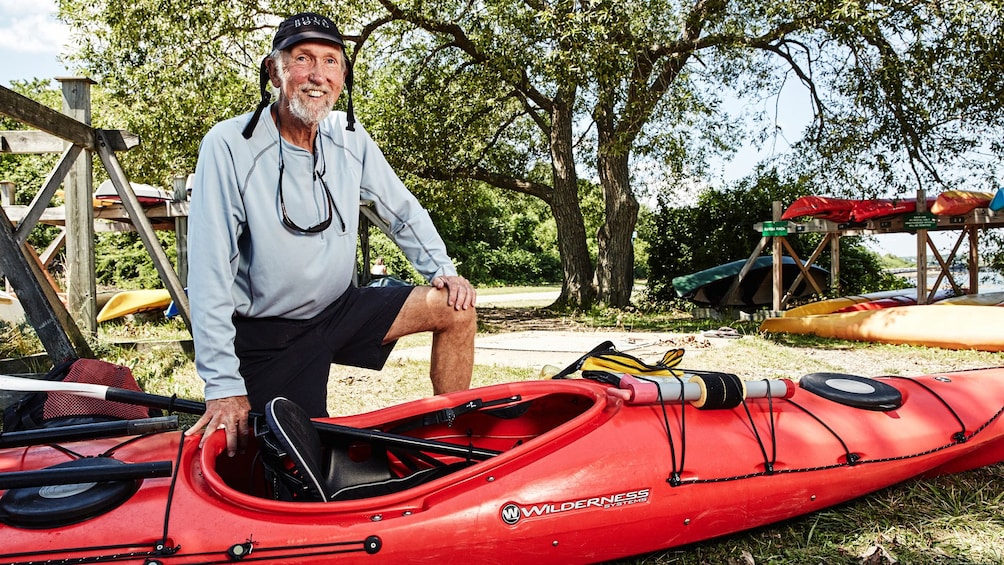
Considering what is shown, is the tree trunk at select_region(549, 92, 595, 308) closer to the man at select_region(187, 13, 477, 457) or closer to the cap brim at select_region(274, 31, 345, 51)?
the man at select_region(187, 13, 477, 457)

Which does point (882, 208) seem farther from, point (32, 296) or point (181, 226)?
point (181, 226)

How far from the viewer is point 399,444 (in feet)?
8.05

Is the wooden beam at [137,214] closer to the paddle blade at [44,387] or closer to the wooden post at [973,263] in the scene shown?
the paddle blade at [44,387]

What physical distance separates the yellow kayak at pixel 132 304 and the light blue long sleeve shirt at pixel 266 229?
789cm

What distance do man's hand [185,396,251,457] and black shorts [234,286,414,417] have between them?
0.33 m

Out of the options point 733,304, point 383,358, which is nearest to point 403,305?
point 383,358

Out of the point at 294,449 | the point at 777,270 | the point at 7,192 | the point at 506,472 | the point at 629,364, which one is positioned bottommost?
the point at 506,472

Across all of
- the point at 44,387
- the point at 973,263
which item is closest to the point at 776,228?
Answer: the point at 973,263

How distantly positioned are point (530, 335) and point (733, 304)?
4040mm

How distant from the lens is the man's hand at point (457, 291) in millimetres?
2875

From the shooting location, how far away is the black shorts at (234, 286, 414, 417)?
2.76m

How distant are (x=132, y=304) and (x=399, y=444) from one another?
29.6 feet

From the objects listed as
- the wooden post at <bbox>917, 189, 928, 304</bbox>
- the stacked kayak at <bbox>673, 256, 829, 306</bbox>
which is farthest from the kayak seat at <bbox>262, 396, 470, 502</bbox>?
the stacked kayak at <bbox>673, 256, 829, 306</bbox>

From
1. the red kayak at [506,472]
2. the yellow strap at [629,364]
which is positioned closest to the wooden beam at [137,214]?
the red kayak at [506,472]
